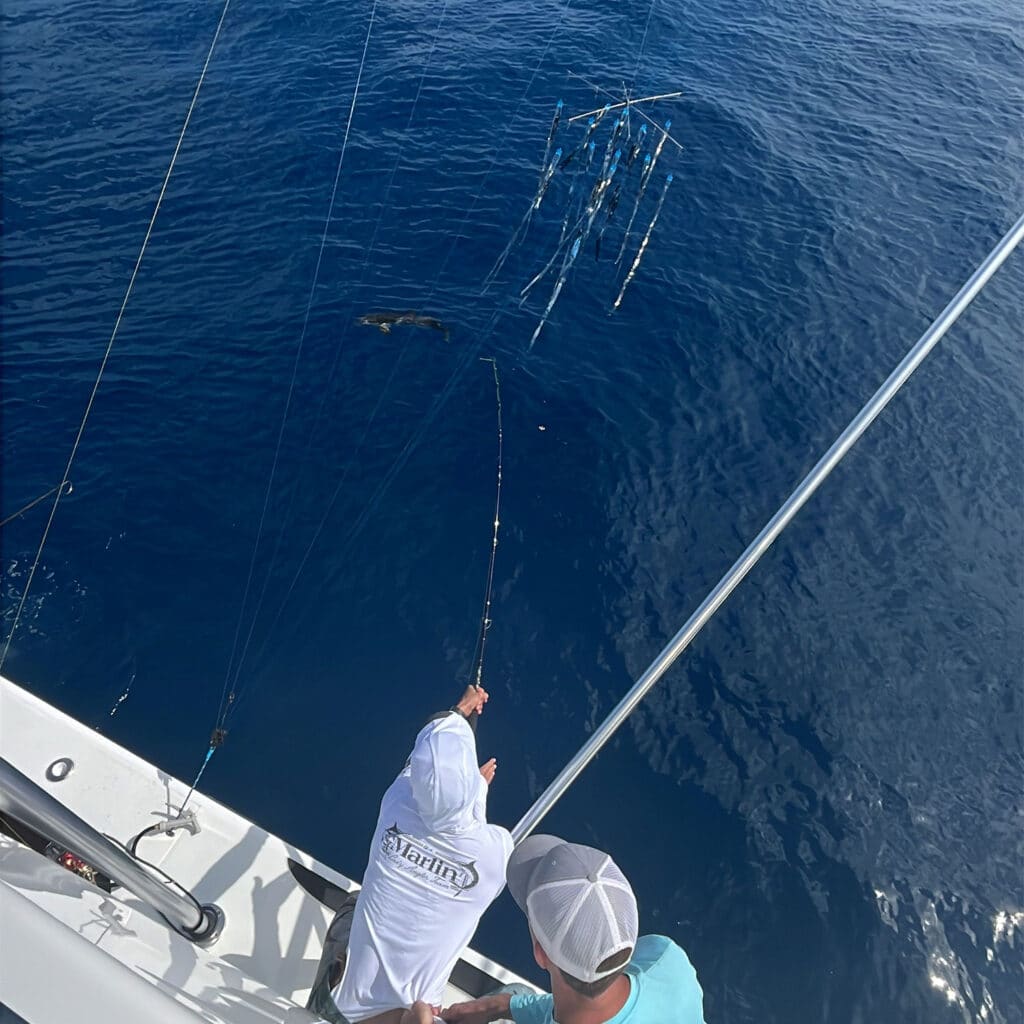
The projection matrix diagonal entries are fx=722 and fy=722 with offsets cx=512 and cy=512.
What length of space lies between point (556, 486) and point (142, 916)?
11067 millimetres

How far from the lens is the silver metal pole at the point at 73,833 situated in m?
3.69

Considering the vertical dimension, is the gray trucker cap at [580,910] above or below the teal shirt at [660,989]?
above

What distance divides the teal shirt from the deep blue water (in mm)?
6357

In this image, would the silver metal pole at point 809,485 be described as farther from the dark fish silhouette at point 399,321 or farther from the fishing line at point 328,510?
the dark fish silhouette at point 399,321

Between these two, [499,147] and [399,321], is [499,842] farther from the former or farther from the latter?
[499,147]

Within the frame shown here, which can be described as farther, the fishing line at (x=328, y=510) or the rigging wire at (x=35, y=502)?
the rigging wire at (x=35, y=502)

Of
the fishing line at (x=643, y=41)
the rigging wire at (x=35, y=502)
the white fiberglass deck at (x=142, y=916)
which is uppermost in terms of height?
the fishing line at (x=643, y=41)

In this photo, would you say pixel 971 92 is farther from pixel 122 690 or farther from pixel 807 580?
pixel 122 690

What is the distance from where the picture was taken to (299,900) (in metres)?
7.08

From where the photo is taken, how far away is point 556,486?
15.4 metres

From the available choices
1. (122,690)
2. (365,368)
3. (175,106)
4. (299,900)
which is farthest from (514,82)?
(299,900)

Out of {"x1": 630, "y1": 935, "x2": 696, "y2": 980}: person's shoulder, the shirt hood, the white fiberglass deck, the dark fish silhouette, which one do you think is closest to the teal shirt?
{"x1": 630, "y1": 935, "x2": 696, "y2": 980}: person's shoulder

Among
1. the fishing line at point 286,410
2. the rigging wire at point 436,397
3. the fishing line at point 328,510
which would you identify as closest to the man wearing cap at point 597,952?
the fishing line at point 286,410

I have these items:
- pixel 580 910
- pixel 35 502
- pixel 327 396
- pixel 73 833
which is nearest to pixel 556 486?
pixel 327 396
